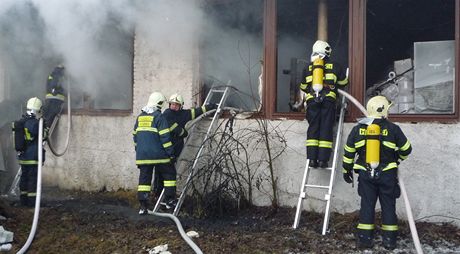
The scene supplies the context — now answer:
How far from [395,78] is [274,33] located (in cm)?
167

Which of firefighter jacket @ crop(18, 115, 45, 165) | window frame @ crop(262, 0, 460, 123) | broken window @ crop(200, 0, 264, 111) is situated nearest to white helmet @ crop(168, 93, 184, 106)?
broken window @ crop(200, 0, 264, 111)

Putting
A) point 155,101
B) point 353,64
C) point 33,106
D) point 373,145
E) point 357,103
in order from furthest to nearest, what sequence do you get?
point 33,106
point 155,101
point 353,64
point 357,103
point 373,145

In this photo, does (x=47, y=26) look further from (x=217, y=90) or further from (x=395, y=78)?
(x=395, y=78)

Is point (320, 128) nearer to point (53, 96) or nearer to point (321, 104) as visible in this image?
point (321, 104)

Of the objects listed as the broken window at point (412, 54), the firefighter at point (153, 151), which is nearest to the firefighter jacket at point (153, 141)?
the firefighter at point (153, 151)

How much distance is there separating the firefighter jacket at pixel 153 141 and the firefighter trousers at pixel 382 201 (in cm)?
251

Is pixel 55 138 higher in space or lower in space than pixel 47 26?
lower

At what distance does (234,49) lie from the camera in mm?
7992

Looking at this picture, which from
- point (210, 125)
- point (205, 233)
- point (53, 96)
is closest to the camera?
point (205, 233)

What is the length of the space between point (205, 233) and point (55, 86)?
439 centimetres

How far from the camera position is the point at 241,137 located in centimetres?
670

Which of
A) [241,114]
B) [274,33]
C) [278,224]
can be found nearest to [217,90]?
[241,114]

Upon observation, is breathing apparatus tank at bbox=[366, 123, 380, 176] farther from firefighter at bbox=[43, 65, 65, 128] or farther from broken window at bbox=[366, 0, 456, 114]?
firefighter at bbox=[43, 65, 65, 128]

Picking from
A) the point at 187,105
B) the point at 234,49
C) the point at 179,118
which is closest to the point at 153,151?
the point at 179,118
